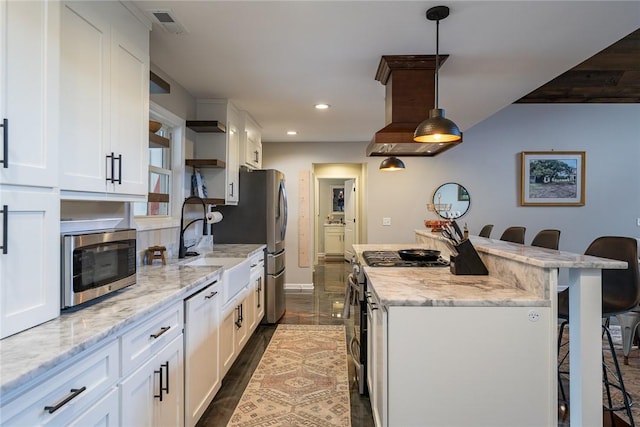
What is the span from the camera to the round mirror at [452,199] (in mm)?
5711

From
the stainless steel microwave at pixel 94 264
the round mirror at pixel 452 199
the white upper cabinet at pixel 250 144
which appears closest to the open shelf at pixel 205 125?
the white upper cabinet at pixel 250 144

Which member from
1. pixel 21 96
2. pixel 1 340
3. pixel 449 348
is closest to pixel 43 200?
pixel 21 96

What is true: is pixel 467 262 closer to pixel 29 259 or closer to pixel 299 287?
pixel 29 259

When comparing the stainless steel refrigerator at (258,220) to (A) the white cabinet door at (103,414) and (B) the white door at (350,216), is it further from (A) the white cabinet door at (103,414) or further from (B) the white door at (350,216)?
(B) the white door at (350,216)

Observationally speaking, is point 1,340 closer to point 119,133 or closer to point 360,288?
point 119,133

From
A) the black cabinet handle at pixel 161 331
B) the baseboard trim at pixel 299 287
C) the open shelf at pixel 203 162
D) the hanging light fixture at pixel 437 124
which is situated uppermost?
the hanging light fixture at pixel 437 124

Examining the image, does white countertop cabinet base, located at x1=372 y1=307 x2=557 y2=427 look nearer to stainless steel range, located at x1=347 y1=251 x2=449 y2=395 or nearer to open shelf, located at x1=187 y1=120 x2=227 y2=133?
stainless steel range, located at x1=347 y1=251 x2=449 y2=395

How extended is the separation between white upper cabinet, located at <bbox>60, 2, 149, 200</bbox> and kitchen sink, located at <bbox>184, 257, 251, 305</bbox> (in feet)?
2.95

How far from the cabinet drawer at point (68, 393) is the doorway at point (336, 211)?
6.28 metres

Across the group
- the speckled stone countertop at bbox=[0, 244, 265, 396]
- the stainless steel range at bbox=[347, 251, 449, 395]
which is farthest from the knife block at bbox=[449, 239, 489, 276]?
the speckled stone countertop at bbox=[0, 244, 265, 396]

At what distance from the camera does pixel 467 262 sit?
2293 mm

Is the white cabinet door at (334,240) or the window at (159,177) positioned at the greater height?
the window at (159,177)

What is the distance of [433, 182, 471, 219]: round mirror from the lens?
571 centimetres

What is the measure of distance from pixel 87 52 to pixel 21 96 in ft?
1.68
